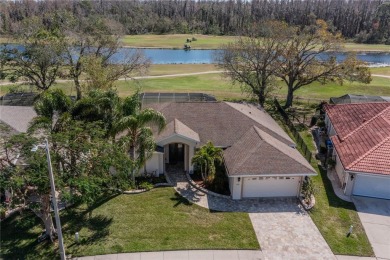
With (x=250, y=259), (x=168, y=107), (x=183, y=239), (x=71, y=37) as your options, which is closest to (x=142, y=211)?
(x=183, y=239)

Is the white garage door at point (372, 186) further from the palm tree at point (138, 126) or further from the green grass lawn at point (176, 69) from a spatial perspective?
the green grass lawn at point (176, 69)

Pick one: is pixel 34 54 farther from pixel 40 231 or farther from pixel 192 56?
pixel 192 56

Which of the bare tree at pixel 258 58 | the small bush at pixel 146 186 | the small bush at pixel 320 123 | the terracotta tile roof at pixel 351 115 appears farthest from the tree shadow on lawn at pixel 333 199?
the bare tree at pixel 258 58

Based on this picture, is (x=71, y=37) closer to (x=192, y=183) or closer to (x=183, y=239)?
(x=192, y=183)

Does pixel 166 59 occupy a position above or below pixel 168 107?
below

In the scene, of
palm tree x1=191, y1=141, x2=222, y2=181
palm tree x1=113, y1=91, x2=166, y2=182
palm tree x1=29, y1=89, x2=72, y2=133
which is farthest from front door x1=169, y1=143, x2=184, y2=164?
palm tree x1=29, y1=89, x2=72, y2=133

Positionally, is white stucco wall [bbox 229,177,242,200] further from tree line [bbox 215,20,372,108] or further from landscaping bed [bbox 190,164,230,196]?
tree line [bbox 215,20,372,108]
